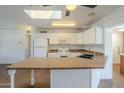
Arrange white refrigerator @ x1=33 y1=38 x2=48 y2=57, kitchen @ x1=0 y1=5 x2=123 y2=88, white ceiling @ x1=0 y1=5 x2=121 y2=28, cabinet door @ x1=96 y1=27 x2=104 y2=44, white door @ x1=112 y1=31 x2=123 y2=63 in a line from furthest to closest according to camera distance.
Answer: white door @ x1=112 y1=31 x2=123 y2=63 → white refrigerator @ x1=33 y1=38 x2=48 y2=57 → cabinet door @ x1=96 y1=27 x2=104 y2=44 → white ceiling @ x1=0 y1=5 x2=121 y2=28 → kitchen @ x1=0 y1=5 x2=123 y2=88

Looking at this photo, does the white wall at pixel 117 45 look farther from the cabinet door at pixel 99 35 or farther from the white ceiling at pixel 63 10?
the white ceiling at pixel 63 10

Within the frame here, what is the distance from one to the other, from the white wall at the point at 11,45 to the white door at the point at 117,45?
560 cm

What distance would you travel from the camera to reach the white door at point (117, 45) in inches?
409

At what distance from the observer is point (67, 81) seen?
138 inches

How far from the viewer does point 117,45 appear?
10.4 metres

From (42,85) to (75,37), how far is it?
4764mm

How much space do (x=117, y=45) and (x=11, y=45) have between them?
21.3 ft

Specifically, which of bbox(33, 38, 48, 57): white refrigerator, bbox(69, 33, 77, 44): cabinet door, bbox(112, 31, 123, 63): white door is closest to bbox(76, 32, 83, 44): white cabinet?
bbox(69, 33, 77, 44): cabinet door

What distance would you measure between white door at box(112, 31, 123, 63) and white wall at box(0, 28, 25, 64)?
221 inches

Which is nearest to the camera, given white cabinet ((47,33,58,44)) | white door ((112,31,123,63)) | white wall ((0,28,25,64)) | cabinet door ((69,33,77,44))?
white cabinet ((47,33,58,44))

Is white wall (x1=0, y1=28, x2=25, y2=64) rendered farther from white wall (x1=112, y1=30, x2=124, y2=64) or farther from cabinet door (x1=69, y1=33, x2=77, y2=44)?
white wall (x1=112, y1=30, x2=124, y2=64)

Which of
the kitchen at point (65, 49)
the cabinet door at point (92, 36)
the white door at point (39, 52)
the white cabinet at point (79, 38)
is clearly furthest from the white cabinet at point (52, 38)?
the cabinet door at point (92, 36)

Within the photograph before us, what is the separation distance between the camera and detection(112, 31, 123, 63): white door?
409 inches
